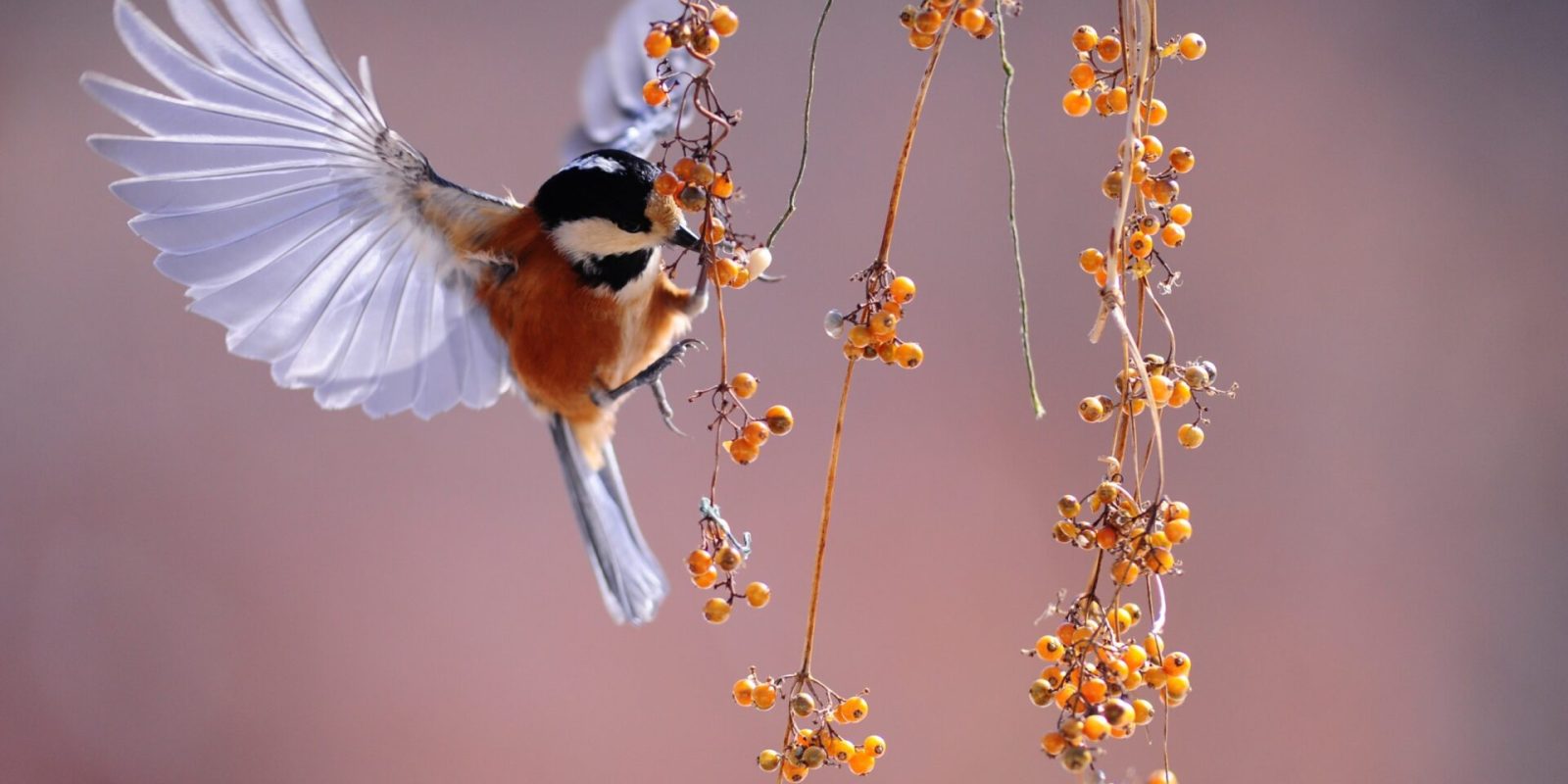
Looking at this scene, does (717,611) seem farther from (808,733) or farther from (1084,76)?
(1084,76)

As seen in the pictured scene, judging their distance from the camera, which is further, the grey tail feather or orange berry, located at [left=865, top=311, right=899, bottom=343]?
the grey tail feather

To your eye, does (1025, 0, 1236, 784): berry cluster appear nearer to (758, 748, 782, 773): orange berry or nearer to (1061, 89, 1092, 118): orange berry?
(1061, 89, 1092, 118): orange berry

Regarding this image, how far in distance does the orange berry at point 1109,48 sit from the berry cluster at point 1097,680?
22cm

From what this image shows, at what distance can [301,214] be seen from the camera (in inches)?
40.9

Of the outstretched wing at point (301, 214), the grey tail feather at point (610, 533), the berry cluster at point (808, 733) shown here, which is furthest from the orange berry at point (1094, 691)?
the grey tail feather at point (610, 533)

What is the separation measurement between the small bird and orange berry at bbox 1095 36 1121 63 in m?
0.38

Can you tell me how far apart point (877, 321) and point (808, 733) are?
209mm

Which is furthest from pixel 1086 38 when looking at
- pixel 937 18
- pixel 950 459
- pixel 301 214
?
pixel 950 459

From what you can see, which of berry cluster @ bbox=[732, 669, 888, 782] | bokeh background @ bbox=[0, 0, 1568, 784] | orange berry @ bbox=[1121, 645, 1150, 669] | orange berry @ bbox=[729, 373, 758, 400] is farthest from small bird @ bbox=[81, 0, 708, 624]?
bokeh background @ bbox=[0, 0, 1568, 784]

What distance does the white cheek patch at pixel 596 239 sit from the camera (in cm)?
101

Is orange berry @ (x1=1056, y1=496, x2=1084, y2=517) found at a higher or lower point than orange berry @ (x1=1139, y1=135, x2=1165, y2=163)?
lower

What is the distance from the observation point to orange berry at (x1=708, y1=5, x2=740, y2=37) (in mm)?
551

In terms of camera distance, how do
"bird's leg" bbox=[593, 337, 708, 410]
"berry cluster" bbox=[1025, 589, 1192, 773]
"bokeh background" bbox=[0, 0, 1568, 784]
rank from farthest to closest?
"bokeh background" bbox=[0, 0, 1568, 784] < "bird's leg" bbox=[593, 337, 708, 410] < "berry cluster" bbox=[1025, 589, 1192, 773]

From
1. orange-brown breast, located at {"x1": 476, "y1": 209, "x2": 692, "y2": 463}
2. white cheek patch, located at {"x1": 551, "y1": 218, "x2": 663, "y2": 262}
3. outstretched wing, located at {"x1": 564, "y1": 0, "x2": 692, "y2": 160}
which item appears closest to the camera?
white cheek patch, located at {"x1": 551, "y1": 218, "x2": 663, "y2": 262}
